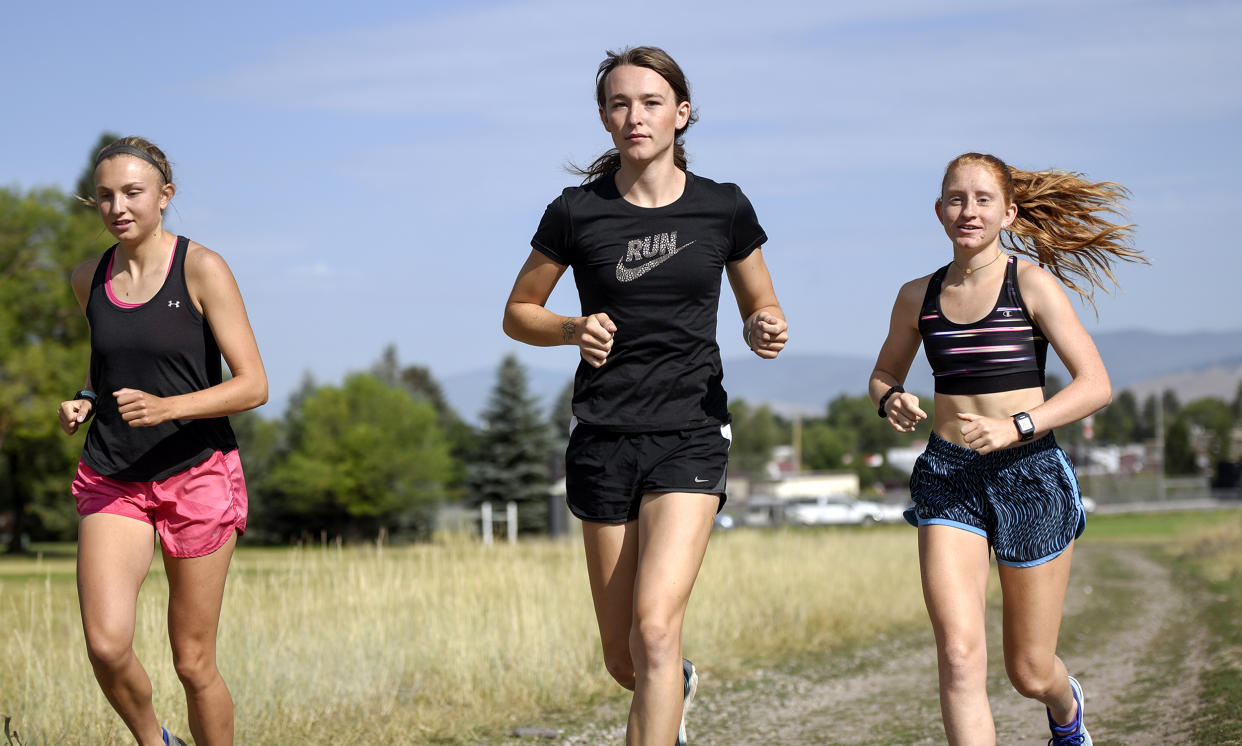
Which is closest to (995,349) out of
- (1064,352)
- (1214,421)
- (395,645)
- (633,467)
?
(1064,352)

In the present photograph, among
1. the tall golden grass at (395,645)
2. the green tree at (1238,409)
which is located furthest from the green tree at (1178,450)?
the tall golden grass at (395,645)

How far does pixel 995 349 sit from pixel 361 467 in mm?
69041

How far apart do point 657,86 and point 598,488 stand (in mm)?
1401

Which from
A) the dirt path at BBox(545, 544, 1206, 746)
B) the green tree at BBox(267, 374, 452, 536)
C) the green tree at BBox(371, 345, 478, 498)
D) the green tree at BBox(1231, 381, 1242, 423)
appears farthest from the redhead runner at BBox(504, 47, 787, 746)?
the green tree at BBox(1231, 381, 1242, 423)

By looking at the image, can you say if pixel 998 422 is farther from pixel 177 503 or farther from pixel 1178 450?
pixel 1178 450

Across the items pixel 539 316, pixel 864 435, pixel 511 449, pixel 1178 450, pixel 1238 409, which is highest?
pixel 1238 409

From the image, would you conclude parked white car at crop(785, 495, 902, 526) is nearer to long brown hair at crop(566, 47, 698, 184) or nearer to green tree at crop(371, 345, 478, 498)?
green tree at crop(371, 345, 478, 498)

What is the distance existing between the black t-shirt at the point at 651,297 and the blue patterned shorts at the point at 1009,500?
2.66ft

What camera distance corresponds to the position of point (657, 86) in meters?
4.68

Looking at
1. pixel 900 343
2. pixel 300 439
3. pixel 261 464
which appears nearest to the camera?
pixel 900 343

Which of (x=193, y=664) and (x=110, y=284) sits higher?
(x=110, y=284)

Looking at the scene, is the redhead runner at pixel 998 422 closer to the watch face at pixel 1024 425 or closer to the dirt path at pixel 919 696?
the watch face at pixel 1024 425

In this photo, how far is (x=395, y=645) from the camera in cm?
845

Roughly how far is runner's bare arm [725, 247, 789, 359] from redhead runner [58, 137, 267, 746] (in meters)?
1.69
